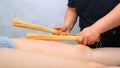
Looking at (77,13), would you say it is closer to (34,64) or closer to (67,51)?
(67,51)

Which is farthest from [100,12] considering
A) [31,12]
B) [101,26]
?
[31,12]

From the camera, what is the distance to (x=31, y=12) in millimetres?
1533

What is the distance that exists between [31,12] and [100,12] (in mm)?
500

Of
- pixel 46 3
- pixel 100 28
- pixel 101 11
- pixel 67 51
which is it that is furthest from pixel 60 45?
pixel 46 3

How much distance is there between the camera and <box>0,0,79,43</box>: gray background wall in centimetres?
152

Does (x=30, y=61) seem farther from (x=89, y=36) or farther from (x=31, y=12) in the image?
(x=31, y=12)

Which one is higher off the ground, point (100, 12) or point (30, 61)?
point (100, 12)

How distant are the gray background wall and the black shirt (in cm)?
27

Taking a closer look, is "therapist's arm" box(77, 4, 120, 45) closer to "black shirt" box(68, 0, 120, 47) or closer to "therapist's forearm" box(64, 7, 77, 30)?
"black shirt" box(68, 0, 120, 47)

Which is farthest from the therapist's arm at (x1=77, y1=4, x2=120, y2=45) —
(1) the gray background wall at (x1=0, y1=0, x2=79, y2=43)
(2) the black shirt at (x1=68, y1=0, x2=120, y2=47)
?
(1) the gray background wall at (x1=0, y1=0, x2=79, y2=43)

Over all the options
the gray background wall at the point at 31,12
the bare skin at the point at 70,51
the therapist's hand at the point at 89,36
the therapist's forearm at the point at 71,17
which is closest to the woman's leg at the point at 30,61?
the bare skin at the point at 70,51

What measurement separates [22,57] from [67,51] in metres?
0.24

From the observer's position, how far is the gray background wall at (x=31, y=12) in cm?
152

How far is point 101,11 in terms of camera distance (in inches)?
48.3
